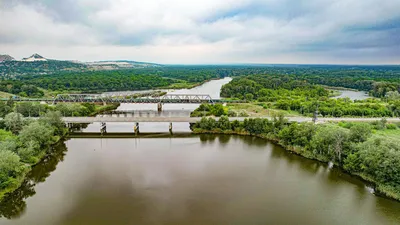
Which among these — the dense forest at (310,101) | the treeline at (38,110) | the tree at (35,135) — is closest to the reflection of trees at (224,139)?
the dense forest at (310,101)

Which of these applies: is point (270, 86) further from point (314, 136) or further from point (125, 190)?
point (125, 190)

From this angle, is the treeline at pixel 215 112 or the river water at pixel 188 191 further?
the treeline at pixel 215 112

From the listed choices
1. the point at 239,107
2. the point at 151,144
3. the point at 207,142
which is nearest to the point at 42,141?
the point at 151,144

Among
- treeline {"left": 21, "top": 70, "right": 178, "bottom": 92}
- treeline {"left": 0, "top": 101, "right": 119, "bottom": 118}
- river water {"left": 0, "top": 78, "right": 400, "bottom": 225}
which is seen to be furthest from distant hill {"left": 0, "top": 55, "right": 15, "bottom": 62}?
river water {"left": 0, "top": 78, "right": 400, "bottom": 225}

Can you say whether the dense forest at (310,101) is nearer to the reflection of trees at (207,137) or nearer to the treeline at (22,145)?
the reflection of trees at (207,137)

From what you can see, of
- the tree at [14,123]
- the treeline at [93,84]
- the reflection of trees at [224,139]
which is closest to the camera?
the tree at [14,123]

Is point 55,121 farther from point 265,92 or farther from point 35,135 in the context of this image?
point 265,92

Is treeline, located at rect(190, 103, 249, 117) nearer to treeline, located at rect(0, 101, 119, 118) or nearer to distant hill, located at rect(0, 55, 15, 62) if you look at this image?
treeline, located at rect(0, 101, 119, 118)
